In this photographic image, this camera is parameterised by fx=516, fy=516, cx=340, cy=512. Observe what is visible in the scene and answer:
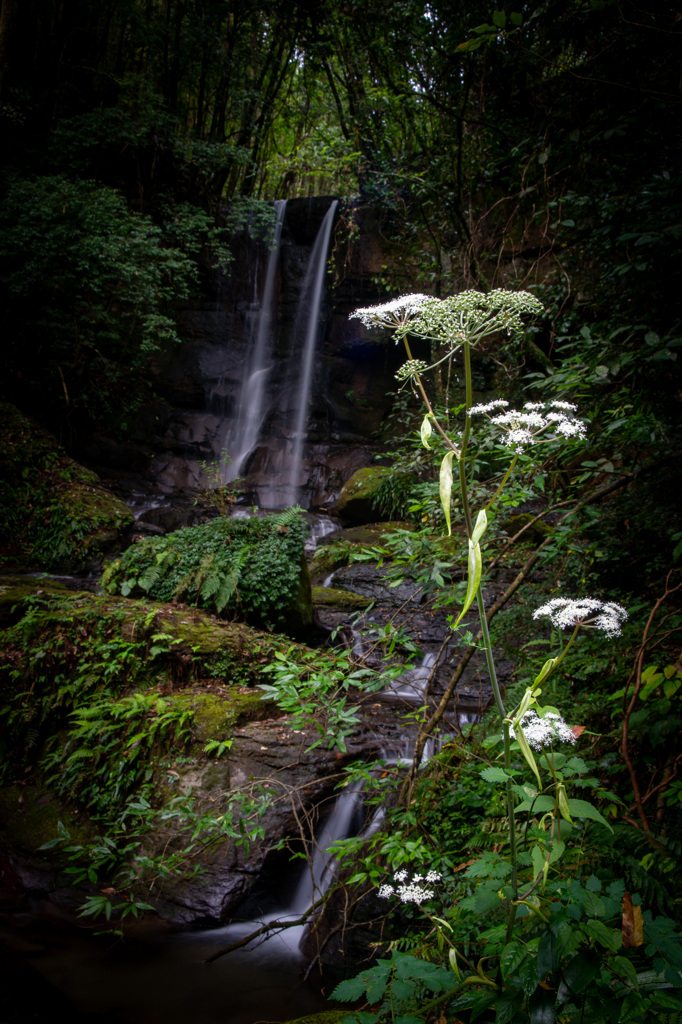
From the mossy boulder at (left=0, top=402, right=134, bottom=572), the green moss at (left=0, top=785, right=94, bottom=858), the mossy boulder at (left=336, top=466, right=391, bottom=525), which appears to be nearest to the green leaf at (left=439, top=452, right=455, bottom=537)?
the green moss at (left=0, top=785, right=94, bottom=858)

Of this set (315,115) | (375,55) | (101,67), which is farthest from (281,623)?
(315,115)

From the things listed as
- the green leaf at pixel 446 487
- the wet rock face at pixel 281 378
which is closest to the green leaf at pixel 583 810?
the green leaf at pixel 446 487

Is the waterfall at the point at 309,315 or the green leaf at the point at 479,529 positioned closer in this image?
the green leaf at the point at 479,529

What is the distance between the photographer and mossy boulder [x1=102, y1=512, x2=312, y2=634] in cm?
609

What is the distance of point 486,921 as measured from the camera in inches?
77.2

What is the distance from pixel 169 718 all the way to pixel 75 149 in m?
12.5

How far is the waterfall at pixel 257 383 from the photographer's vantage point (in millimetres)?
14703

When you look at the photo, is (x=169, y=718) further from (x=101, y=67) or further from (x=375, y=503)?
(x=101, y=67)

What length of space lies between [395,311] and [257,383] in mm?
14958

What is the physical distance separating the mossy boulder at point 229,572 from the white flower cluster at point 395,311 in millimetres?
4815

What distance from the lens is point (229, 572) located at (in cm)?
626

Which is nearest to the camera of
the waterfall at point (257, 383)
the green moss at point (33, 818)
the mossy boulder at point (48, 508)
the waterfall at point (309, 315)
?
the green moss at point (33, 818)

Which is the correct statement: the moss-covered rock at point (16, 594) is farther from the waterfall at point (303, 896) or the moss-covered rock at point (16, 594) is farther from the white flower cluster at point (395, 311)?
the white flower cluster at point (395, 311)

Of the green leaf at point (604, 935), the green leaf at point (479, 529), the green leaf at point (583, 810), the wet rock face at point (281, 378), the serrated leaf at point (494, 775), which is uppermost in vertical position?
the wet rock face at point (281, 378)
